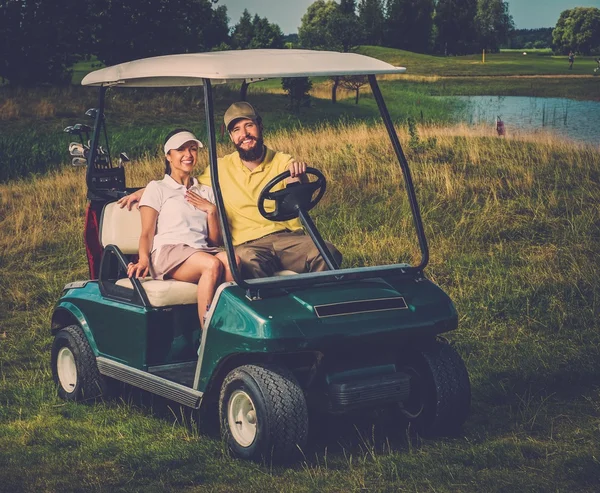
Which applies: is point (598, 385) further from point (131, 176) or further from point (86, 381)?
point (131, 176)

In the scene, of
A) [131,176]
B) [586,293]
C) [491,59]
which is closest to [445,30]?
[491,59]

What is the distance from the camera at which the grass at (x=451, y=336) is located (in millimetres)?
4551

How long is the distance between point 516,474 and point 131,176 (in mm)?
10873

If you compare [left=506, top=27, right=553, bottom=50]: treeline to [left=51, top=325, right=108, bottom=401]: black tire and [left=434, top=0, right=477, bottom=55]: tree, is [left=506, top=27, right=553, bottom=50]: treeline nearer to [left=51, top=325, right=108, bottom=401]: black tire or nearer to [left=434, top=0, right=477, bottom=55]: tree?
[left=434, top=0, right=477, bottom=55]: tree

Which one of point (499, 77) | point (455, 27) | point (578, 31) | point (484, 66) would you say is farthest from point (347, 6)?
point (499, 77)

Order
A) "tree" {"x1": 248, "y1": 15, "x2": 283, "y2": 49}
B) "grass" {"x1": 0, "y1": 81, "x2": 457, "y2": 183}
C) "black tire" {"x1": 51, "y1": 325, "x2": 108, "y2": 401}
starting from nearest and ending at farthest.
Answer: "black tire" {"x1": 51, "y1": 325, "x2": 108, "y2": 401} < "grass" {"x1": 0, "y1": 81, "x2": 457, "y2": 183} < "tree" {"x1": 248, "y1": 15, "x2": 283, "y2": 49}

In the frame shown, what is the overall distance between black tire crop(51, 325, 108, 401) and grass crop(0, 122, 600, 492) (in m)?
0.13

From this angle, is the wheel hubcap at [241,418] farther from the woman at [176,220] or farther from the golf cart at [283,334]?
the woman at [176,220]

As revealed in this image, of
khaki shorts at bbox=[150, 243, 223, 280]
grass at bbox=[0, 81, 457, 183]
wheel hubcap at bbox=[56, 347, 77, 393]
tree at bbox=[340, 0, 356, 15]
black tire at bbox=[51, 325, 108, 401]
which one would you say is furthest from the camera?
tree at bbox=[340, 0, 356, 15]

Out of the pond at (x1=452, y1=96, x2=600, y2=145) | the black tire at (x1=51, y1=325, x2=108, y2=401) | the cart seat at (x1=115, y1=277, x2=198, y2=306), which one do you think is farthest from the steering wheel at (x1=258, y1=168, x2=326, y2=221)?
the pond at (x1=452, y1=96, x2=600, y2=145)

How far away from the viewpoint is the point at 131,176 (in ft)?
48.2

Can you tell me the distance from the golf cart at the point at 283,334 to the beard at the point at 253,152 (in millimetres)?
226

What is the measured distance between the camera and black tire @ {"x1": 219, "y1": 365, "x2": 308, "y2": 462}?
14.7ft

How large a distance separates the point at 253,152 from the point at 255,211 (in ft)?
1.03
